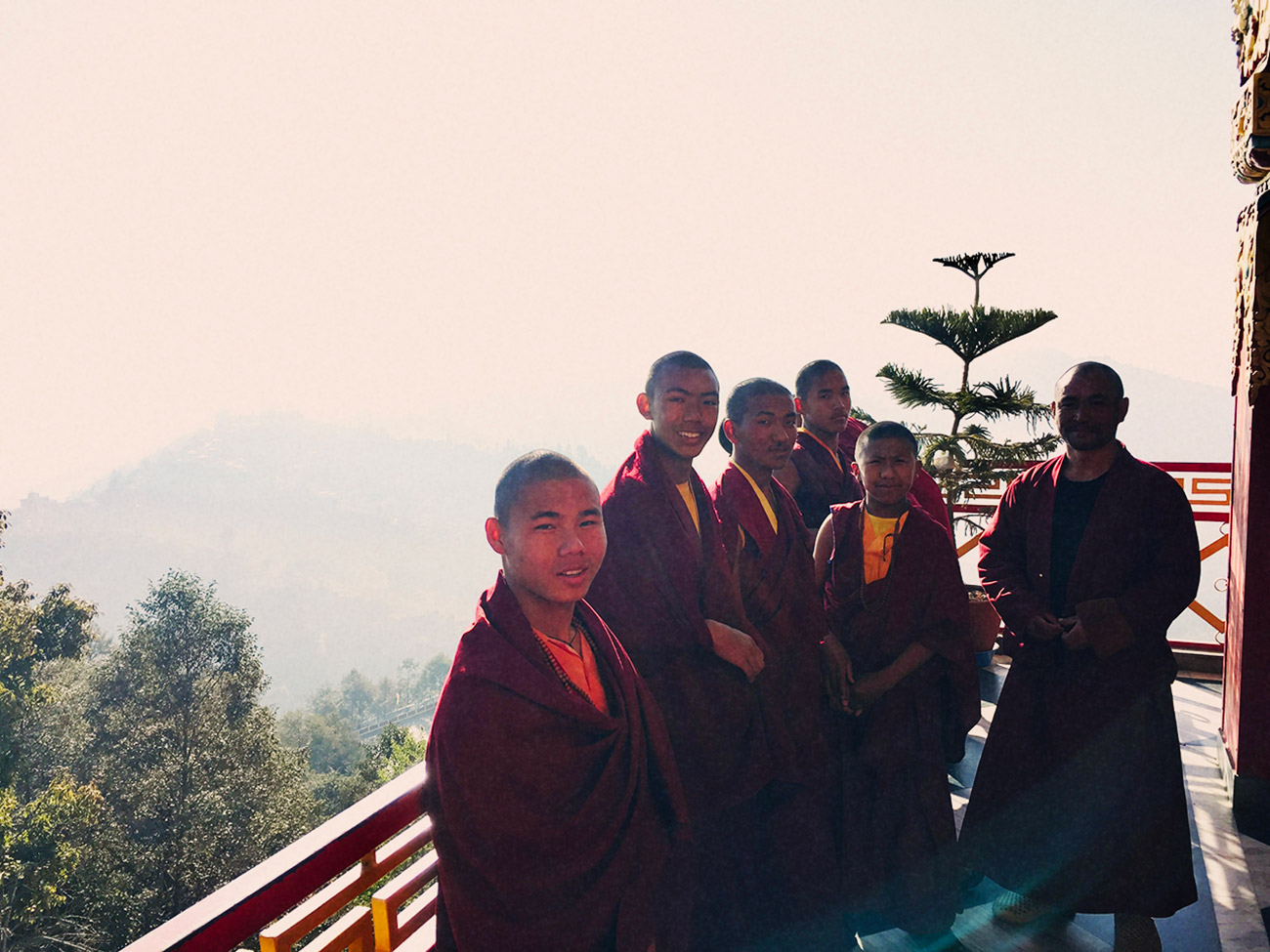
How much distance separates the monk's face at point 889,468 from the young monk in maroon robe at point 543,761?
1.51m

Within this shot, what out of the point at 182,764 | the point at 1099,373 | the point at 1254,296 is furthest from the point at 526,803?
the point at 182,764

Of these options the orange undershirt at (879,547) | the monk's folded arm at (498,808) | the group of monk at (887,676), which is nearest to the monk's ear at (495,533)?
the monk's folded arm at (498,808)

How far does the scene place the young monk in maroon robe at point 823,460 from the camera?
154 inches

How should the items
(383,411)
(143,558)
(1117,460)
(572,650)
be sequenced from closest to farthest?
(572,650), (1117,460), (143,558), (383,411)

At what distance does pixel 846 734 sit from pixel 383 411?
200163 mm

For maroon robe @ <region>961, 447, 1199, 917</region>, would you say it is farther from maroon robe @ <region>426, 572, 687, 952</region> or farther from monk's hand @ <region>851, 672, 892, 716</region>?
maroon robe @ <region>426, 572, 687, 952</region>

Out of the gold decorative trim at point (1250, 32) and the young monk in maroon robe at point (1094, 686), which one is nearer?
the young monk in maroon robe at point (1094, 686)

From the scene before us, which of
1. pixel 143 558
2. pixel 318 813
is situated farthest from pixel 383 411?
pixel 318 813

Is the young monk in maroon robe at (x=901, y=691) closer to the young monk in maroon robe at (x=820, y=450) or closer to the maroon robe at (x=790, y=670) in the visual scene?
the maroon robe at (x=790, y=670)

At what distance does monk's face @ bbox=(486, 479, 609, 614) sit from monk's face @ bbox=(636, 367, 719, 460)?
2.84 feet

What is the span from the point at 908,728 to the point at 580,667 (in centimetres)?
174

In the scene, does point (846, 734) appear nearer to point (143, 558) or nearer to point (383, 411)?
point (143, 558)

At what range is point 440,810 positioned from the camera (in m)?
1.77

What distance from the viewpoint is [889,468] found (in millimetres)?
3119
